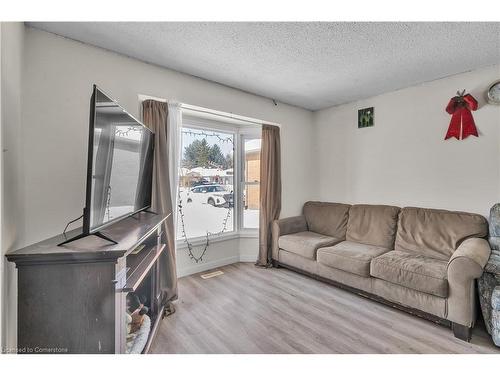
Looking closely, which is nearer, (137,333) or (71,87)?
(137,333)

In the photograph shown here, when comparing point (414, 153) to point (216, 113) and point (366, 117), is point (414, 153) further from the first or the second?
point (216, 113)

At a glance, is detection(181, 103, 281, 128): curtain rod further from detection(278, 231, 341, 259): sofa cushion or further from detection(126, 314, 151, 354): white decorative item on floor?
detection(126, 314, 151, 354): white decorative item on floor

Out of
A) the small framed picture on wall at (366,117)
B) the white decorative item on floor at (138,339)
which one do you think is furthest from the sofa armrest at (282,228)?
the white decorative item on floor at (138,339)

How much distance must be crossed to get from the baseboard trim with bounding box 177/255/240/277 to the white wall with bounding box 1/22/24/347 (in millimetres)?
1621

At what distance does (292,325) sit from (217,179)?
2.11m

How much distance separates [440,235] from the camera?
240 centimetres

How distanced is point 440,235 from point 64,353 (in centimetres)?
323

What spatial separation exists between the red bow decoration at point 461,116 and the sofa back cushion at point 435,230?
2.84 ft

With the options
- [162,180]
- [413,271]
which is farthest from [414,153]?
[162,180]

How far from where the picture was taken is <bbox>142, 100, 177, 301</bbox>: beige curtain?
2.23 metres

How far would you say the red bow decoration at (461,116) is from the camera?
2.40 m

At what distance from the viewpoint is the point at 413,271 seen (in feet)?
6.61

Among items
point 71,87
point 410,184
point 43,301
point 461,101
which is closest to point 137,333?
point 43,301

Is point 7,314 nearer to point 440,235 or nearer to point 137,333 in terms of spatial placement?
point 137,333
